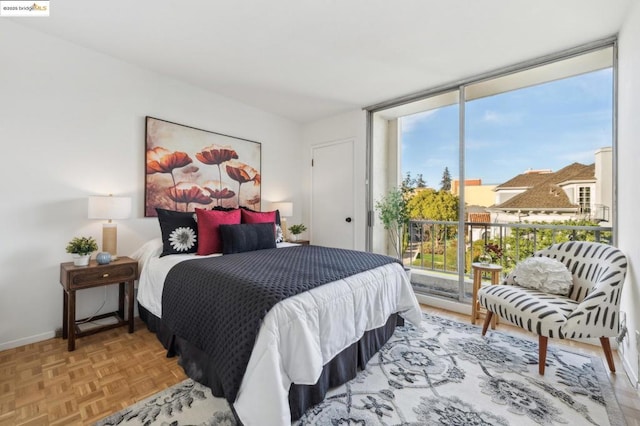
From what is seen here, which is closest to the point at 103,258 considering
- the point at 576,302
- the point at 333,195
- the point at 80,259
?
the point at 80,259

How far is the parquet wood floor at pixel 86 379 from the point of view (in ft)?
5.15

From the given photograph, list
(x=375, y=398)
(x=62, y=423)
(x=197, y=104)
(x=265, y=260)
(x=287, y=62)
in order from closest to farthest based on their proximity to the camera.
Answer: (x=62, y=423), (x=375, y=398), (x=265, y=260), (x=287, y=62), (x=197, y=104)

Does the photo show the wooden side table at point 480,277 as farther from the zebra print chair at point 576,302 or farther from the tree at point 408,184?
the tree at point 408,184

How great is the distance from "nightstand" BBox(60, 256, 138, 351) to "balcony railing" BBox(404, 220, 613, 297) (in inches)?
127

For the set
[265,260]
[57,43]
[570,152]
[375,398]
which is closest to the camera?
[375,398]

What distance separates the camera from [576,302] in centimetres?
215

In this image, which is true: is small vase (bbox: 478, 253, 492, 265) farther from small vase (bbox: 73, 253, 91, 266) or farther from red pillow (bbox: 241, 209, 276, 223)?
small vase (bbox: 73, 253, 91, 266)

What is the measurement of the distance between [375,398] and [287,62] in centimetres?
292

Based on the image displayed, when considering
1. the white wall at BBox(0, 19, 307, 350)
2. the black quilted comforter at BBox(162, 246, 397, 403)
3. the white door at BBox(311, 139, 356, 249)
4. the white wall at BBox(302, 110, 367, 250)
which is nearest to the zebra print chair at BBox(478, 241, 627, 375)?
the black quilted comforter at BBox(162, 246, 397, 403)

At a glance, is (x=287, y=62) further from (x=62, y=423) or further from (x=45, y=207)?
(x=62, y=423)

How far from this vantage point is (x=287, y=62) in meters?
2.84

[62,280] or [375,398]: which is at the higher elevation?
[62,280]

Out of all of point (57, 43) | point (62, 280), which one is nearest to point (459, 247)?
point (62, 280)

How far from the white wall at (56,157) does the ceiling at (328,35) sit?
210 mm
